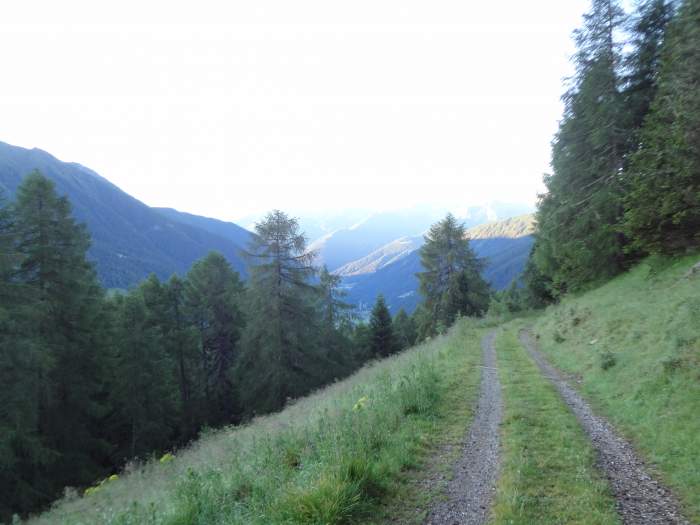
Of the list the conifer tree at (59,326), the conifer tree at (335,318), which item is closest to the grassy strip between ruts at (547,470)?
the conifer tree at (59,326)

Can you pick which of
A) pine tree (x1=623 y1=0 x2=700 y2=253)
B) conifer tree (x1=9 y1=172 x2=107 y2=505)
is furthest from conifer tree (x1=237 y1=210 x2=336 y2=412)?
pine tree (x1=623 y1=0 x2=700 y2=253)

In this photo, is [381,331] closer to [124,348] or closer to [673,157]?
[124,348]

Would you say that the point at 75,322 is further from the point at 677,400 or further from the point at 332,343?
the point at 677,400

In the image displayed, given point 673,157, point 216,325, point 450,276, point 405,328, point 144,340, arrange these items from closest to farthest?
point 673,157 → point 144,340 → point 216,325 → point 450,276 → point 405,328

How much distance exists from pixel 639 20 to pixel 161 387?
1398 inches

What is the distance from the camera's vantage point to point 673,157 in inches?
556

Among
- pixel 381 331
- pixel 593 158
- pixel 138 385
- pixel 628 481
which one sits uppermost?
pixel 593 158

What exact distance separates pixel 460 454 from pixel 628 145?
69.6 feet

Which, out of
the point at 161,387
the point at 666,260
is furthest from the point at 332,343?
the point at 666,260

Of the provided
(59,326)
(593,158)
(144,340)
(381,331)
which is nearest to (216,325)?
(144,340)

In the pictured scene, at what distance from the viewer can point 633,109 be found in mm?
20156

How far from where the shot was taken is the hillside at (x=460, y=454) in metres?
4.86

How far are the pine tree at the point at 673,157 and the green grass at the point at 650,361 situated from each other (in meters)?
1.47

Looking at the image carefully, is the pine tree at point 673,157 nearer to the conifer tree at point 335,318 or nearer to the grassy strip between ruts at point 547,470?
the grassy strip between ruts at point 547,470
